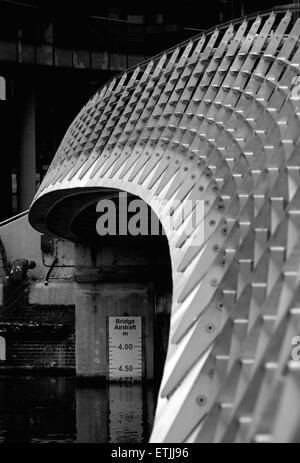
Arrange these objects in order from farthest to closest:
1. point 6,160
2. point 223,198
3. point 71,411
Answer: point 6,160, point 71,411, point 223,198

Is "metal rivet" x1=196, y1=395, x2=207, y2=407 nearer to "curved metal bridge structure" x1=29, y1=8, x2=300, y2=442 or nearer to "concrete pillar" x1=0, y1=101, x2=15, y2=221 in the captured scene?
"curved metal bridge structure" x1=29, y1=8, x2=300, y2=442

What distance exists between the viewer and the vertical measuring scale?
46.4 meters

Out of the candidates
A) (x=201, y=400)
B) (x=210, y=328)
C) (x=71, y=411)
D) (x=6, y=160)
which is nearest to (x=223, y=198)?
(x=210, y=328)

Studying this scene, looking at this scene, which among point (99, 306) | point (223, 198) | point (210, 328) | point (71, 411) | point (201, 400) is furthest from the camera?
point (99, 306)

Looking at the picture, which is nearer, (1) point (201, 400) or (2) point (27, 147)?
(1) point (201, 400)

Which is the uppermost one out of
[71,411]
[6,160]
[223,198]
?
[223,198]

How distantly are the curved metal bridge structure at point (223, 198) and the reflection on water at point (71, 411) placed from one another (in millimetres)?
5993

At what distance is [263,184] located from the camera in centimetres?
1540

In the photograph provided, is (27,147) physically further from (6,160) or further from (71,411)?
(71,411)

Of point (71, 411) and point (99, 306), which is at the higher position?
point (99, 306)

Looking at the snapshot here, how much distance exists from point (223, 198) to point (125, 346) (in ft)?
98.3

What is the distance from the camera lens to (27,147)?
230 feet
